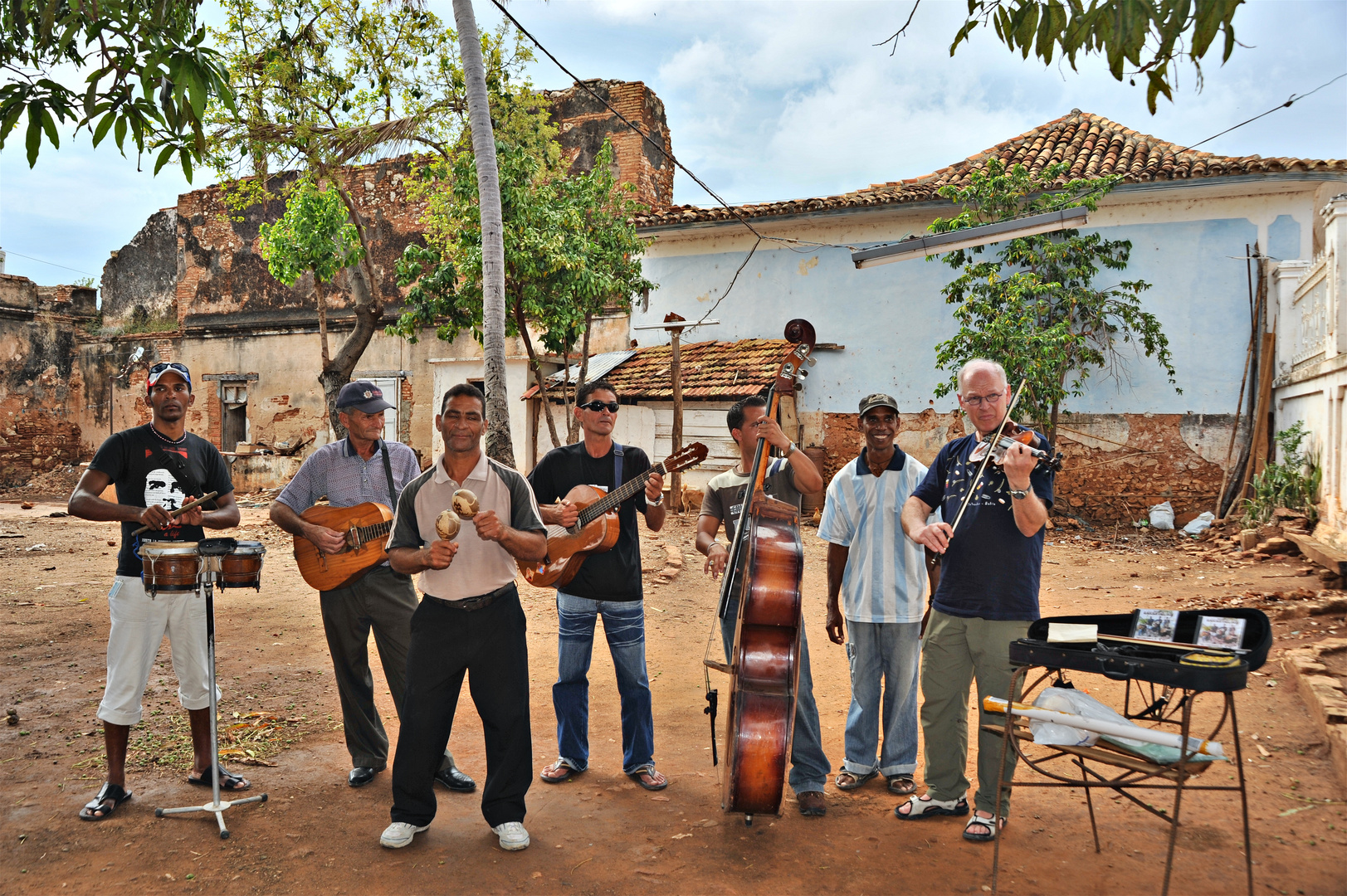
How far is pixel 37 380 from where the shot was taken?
2481cm

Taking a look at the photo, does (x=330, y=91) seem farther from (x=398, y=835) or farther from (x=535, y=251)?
(x=398, y=835)

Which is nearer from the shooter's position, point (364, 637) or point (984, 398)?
point (984, 398)

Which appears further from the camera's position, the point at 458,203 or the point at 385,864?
the point at 458,203

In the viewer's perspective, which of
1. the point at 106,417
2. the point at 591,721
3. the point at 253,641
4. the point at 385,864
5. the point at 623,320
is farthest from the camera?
the point at 106,417

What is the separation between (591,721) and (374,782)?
1.48 meters

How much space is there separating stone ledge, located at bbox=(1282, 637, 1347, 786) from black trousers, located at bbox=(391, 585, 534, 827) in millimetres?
3903

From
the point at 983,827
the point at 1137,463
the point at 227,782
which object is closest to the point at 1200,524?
the point at 1137,463

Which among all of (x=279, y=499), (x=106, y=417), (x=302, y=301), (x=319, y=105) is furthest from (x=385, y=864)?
(x=106, y=417)

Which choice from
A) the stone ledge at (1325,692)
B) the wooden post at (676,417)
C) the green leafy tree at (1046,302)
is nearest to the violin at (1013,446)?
the stone ledge at (1325,692)

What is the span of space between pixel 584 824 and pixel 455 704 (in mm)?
823

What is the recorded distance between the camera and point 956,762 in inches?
161

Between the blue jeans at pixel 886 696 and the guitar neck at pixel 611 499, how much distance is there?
48.6 inches

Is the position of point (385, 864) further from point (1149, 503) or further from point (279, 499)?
point (1149, 503)

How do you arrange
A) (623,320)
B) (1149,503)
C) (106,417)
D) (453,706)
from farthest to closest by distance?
(106,417) → (623,320) → (1149,503) → (453,706)
